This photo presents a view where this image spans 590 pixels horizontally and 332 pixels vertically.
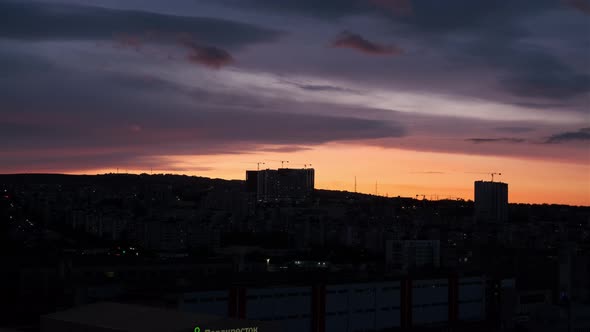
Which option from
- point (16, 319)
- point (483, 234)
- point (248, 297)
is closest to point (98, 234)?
point (483, 234)

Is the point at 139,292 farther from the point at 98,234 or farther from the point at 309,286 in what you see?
the point at 98,234

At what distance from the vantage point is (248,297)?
3172 centimetres

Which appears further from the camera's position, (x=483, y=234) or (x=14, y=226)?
(x=483, y=234)

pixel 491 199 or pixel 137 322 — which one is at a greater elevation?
pixel 491 199

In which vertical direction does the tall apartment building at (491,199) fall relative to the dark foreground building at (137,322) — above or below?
above

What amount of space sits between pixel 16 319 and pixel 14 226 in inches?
2819

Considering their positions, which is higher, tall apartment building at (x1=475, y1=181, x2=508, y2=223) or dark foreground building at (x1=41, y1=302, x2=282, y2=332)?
tall apartment building at (x1=475, y1=181, x2=508, y2=223)

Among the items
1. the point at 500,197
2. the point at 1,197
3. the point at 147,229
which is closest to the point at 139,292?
the point at 147,229

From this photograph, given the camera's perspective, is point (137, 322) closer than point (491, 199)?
Yes

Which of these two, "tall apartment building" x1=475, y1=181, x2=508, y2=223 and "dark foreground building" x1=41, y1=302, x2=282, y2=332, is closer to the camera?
"dark foreground building" x1=41, y1=302, x2=282, y2=332

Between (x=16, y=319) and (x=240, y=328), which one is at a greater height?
(x=240, y=328)

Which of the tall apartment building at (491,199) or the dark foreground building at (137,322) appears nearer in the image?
the dark foreground building at (137,322)

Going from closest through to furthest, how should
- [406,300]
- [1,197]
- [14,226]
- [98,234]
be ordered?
[406,300]
[14,226]
[98,234]
[1,197]

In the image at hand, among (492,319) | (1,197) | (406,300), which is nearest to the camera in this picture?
(406,300)
